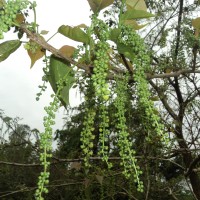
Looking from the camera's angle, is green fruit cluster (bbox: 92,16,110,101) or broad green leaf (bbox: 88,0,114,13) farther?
broad green leaf (bbox: 88,0,114,13)

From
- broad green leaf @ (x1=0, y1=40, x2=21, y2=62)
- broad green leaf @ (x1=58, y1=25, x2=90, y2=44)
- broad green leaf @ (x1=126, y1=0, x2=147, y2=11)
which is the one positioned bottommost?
broad green leaf @ (x1=0, y1=40, x2=21, y2=62)

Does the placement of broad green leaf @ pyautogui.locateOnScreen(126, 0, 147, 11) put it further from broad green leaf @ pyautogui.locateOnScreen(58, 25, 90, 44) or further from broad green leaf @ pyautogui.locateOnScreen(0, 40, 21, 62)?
broad green leaf @ pyautogui.locateOnScreen(0, 40, 21, 62)

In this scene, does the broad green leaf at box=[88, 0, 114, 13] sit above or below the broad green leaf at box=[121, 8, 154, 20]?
above

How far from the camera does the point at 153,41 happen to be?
423 centimetres

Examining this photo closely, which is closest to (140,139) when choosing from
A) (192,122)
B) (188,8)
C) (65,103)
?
(192,122)

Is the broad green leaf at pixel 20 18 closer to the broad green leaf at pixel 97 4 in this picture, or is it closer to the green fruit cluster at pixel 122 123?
the broad green leaf at pixel 97 4

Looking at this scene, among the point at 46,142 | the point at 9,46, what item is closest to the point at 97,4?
the point at 9,46

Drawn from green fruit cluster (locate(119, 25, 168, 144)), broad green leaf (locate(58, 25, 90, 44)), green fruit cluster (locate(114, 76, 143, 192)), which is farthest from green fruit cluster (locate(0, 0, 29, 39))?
green fruit cluster (locate(114, 76, 143, 192))

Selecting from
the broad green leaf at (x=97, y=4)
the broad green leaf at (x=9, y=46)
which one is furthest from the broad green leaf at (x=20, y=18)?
the broad green leaf at (x=97, y=4)

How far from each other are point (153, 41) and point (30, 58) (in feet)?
11.1

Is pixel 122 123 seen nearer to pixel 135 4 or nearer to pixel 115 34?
pixel 115 34

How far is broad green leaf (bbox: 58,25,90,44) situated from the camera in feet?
2.67

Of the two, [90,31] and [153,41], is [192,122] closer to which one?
[153,41]

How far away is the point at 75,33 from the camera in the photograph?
82 cm
